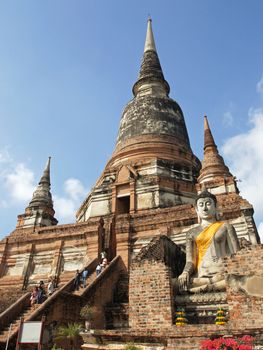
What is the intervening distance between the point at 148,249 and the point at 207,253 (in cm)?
164

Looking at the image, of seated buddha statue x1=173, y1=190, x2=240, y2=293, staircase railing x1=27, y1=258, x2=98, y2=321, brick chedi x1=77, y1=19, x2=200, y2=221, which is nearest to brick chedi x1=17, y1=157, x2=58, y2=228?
brick chedi x1=77, y1=19, x2=200, y2=221

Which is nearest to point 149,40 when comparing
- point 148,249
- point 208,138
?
point 208,138

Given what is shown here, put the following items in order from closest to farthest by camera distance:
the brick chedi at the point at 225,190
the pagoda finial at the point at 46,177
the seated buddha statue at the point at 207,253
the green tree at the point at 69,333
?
the green tree at the point at 69,333 < the seated buddha statue at the point at 207,253 < the brick chedi at the point at 225,190 < the pagoda finial at the point at 46,177

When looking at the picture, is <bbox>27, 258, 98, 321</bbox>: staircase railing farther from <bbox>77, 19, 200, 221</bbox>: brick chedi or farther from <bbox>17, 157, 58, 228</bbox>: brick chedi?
<bbox>17, 157, 58, 228</bbox>: brick chedi

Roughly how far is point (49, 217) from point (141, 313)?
15.5m

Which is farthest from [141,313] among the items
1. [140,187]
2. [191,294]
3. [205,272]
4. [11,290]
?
[140,187]

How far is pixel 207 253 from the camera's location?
30.7ft

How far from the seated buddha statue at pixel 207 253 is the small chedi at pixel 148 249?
28 millimetres

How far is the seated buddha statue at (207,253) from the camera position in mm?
8547

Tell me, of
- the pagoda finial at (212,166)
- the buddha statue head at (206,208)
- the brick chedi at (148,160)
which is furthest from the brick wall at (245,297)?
the brick chedi at (148,160)

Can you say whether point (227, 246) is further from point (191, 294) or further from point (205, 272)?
point (191, 294)

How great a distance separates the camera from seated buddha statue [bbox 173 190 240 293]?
28.0 feet

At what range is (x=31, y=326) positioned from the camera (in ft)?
17.4

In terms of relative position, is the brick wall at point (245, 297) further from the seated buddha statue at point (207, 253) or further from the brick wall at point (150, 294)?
the brick wall at point (150, 294)
